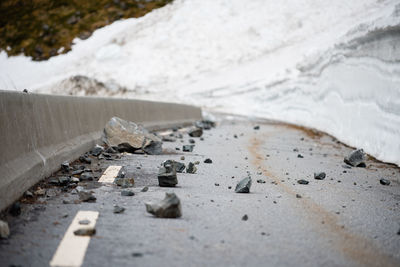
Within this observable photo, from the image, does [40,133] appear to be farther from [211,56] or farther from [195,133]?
[211,56]

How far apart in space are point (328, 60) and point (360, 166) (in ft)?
28.0

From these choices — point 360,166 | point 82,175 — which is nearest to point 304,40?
point 360,166

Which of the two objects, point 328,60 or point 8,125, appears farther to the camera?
point 328,60

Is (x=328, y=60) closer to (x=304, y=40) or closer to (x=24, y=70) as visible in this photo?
(x=304, y=40)

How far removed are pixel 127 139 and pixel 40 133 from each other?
2889mm

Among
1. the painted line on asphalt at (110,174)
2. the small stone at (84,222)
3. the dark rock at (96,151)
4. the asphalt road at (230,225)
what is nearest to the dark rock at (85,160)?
the asphalt road at (230,225)

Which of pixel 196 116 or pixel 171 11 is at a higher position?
pixel 171 11

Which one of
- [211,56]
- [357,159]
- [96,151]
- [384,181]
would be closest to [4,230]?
[96,151]

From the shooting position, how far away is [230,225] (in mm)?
3717

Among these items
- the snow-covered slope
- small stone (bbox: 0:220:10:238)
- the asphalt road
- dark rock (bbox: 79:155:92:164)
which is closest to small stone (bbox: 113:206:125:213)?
the asphalt road

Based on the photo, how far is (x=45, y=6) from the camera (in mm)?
55562

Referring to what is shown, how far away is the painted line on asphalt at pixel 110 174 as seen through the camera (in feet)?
17.7

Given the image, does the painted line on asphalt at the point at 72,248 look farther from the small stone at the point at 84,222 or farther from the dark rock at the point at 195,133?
the dark rock at the point at 195,133

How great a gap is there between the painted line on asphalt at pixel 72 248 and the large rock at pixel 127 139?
4.41m
